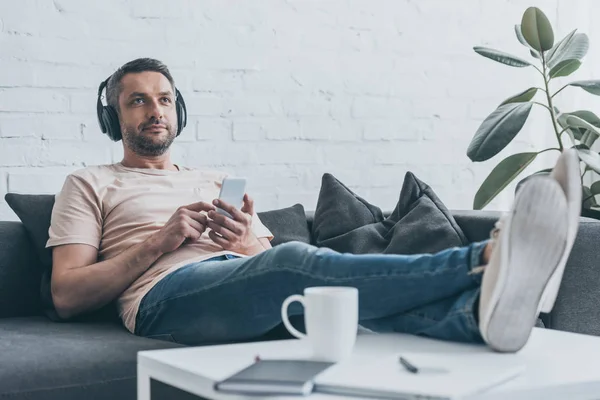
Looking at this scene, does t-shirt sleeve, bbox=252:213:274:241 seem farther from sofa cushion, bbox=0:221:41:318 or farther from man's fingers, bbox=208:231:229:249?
sofa cushion, bbox=0:221:41:318

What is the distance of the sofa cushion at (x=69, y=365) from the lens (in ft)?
5.24

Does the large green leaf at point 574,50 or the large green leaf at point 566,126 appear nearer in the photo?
the large green leaf at point 574,50

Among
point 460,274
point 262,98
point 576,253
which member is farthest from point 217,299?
point 262,98

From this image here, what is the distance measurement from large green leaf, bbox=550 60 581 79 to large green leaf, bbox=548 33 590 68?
2cm

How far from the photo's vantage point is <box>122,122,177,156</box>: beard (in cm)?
234

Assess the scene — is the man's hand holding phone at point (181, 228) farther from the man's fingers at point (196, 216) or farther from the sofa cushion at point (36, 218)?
the sofa cushion at point (36, 218)

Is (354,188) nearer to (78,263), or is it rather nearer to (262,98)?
(262,98)

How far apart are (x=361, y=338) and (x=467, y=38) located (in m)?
2.02

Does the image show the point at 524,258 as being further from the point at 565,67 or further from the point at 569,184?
the point at 565,67

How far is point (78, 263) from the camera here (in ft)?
6.74

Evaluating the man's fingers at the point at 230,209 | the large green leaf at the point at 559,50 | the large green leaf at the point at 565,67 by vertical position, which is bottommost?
the man's fingers at the point at 230,209

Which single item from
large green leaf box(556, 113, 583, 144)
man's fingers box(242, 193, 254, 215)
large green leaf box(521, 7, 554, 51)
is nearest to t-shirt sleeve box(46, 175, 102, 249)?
man's fingers box(242, 193, 254, 215)

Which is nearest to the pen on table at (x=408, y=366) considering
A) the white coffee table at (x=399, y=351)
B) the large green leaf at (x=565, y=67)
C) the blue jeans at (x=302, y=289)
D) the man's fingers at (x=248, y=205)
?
the white coffee table at (x=399, y=351)

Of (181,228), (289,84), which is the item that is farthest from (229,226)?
(289,84)
